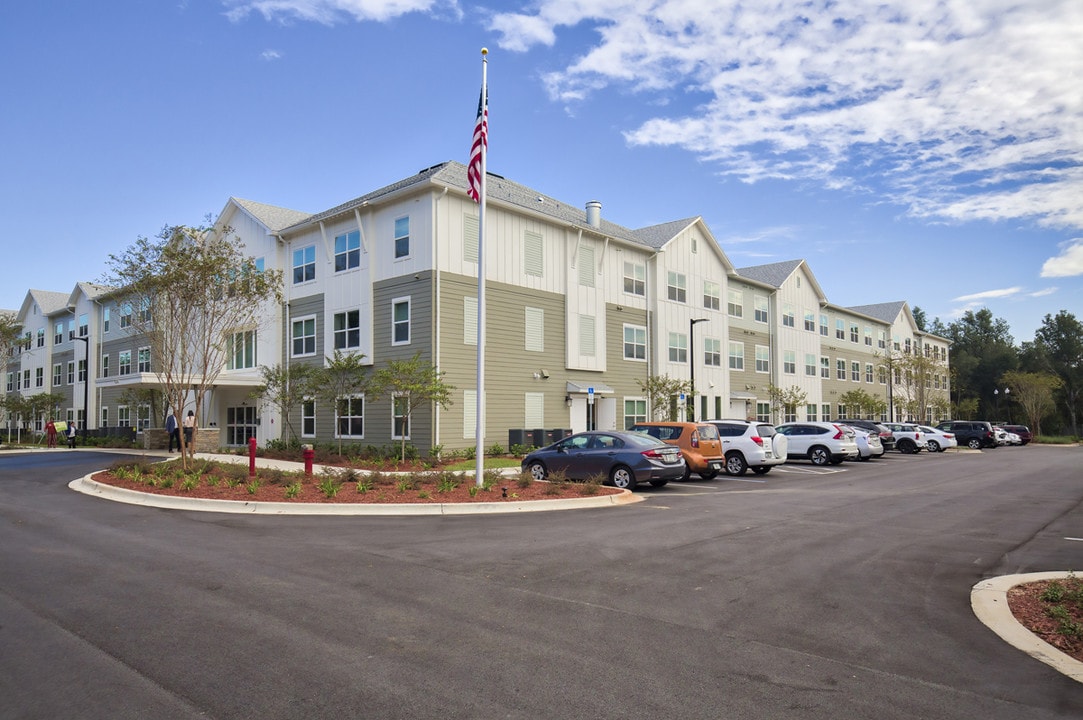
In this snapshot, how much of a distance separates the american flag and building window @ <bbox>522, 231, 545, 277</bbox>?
11.8m

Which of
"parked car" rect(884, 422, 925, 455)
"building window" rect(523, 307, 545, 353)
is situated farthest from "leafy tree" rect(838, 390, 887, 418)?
"building window" rect(523, 307, 545, 353)

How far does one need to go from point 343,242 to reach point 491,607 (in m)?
23.7

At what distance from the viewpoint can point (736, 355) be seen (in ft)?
138

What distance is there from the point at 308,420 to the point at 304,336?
3.39m

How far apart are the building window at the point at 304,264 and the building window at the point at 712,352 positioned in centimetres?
2025

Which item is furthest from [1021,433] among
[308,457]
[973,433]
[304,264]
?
[308,457]

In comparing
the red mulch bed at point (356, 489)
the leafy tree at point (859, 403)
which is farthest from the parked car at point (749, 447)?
the leafy tree at point (859, 403)

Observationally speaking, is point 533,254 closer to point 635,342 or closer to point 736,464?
point 635,342

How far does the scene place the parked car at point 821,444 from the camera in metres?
27.5

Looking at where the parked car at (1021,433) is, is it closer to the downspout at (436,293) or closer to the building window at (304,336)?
the downspout at (436,293)

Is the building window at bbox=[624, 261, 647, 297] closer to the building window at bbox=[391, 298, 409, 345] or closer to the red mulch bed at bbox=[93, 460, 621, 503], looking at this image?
the building window at bbox=[391, 298, 409, 345]

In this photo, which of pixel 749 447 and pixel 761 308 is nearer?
pixel 749 447

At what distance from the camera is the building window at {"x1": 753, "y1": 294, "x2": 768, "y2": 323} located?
1761 inches

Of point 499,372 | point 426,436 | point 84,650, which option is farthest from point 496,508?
point 499,372
